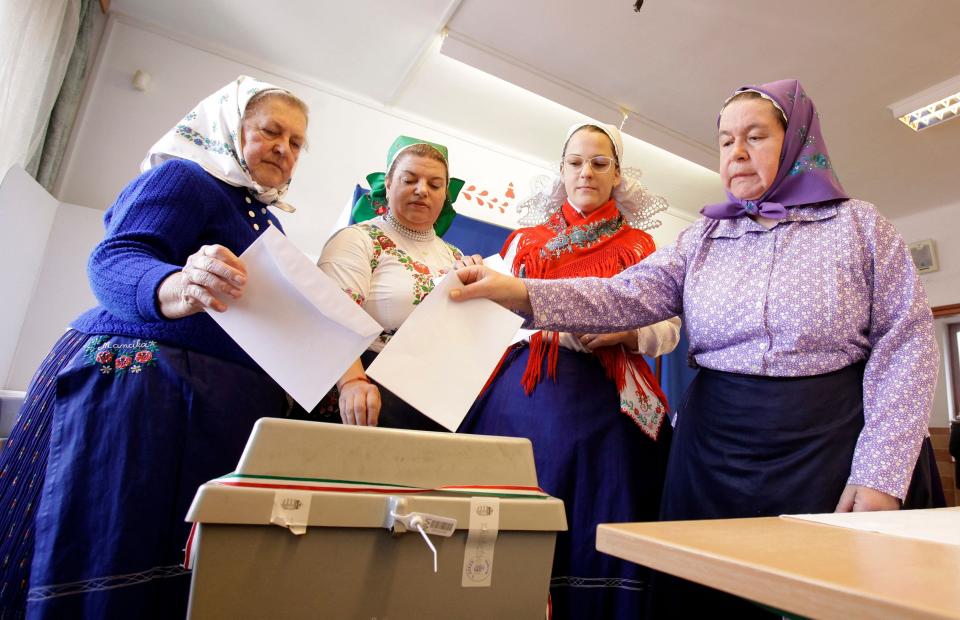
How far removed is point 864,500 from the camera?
1.01 m

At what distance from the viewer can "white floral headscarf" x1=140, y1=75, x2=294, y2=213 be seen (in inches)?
54.1

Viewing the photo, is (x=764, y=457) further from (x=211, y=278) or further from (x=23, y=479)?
(x=23, y=479)

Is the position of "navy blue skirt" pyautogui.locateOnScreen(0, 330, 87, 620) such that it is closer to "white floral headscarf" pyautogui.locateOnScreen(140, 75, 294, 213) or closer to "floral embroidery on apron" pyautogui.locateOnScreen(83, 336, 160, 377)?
"floral embroidery on apron" pyautogui.locateOnScreen(83, 336, 160, 377)

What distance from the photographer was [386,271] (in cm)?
151

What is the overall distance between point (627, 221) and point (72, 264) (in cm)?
289

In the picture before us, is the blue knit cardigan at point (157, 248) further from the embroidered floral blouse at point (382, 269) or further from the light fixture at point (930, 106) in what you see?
the light fixture at point (930, 106)

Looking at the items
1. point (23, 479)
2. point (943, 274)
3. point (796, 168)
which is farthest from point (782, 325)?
point (943, 274)

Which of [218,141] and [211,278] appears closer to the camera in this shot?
[211,278]

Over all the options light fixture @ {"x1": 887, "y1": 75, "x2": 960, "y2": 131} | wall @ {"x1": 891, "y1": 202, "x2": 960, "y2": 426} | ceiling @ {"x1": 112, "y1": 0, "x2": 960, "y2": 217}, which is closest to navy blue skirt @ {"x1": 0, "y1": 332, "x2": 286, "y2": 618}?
ceiling @ {"x1": 112, "y1": 0, "x2": 960, "y2": 217}

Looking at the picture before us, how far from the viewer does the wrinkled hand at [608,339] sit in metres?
1.50

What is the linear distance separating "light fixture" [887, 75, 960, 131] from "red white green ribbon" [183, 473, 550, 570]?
420 centimetres

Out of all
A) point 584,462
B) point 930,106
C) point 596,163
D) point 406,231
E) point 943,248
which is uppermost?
point 930,106

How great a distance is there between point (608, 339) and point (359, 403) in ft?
2.21

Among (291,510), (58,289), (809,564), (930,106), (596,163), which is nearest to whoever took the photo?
(809,564)
